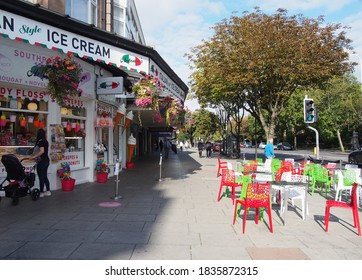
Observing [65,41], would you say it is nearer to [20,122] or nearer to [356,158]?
[20,122]

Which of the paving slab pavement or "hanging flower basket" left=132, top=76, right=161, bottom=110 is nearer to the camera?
the paving slab pavement

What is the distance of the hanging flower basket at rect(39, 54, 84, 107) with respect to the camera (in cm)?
712

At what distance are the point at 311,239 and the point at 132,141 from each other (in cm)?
1203

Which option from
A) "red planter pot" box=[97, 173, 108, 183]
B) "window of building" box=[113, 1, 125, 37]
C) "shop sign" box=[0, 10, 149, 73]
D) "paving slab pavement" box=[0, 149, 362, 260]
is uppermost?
"window of building" box=[113, 1, 125, 37]

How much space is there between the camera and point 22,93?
8.49 metres

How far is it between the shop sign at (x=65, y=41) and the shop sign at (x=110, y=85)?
2.33 metres

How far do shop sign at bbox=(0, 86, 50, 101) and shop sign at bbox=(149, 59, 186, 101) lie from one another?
2.89 meters

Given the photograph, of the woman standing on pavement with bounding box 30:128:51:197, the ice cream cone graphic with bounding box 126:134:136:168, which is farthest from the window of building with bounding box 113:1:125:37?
the woman standing on pavement with bounding box 30:128:51:197

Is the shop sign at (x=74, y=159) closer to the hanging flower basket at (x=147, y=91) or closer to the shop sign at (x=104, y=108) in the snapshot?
the shop sign at (x=104, y=108)

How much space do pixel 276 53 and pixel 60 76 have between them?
13.6m

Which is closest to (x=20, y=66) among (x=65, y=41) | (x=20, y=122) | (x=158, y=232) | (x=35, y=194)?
(x=20, y=122)

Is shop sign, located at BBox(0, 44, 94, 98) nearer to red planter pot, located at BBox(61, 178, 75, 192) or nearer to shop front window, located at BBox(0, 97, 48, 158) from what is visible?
shop front window, located at BBox(0, 97, 48, 158)

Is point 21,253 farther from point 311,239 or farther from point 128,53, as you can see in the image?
point 128,53
